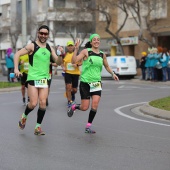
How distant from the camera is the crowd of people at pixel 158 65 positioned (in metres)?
26.8

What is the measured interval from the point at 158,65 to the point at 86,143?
19032mm

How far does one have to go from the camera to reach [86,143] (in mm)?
8562

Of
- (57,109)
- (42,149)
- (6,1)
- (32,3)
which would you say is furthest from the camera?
(6,1)

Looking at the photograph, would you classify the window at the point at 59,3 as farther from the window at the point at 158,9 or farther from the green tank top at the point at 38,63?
the green tank top at the point at 38,63

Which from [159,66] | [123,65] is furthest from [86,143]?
[123,65]

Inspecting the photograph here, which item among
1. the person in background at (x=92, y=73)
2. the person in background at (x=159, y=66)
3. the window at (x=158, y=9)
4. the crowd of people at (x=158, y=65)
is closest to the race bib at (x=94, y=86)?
the person in background at (x=92, y=73)

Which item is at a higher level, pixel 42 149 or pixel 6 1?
pixel 6 1

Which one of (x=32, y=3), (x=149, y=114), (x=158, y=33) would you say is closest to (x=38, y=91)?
(x=149, y=114)

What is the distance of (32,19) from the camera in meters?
56.3

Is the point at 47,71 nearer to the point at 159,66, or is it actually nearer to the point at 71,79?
the point at 71,79

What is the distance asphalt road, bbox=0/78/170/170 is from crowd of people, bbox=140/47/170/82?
13.7 m

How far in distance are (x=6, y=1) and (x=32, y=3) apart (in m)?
7.83

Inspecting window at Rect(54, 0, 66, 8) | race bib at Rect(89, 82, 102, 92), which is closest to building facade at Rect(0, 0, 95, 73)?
window at Rect(54, 0, 66, 8)

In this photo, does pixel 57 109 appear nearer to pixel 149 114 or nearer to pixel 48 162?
pixel 149 114
